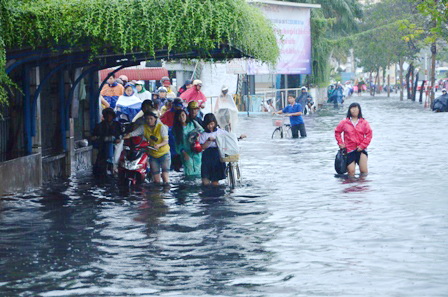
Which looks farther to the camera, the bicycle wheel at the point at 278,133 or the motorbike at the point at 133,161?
the bicycle wheel at the point at 278,133

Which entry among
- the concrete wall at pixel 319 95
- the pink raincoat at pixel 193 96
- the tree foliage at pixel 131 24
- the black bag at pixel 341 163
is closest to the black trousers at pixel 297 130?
the pink raincoat at pixel 193 96

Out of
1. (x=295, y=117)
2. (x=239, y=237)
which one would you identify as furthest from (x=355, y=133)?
(x=295, y=117)

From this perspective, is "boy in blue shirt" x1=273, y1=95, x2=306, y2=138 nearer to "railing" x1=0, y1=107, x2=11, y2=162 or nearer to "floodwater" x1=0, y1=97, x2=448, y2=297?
"floodwater" x1=0, y1=97, x2=448, y2=297

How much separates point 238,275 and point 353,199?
242 inches

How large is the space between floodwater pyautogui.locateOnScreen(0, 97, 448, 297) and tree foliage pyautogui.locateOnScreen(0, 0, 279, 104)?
7.60 ft

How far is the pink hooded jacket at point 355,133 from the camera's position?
1869 cm

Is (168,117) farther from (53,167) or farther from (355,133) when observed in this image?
(355,133)

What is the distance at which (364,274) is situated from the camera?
890cm

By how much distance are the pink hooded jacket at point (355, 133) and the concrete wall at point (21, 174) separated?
543 cm

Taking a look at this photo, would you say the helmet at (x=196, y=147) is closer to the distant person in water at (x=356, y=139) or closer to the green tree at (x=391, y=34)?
the distant person in water at (x=356, y=139)

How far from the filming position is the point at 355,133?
737 inches

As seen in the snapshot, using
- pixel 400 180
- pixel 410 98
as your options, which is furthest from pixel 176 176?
pixel 410 98

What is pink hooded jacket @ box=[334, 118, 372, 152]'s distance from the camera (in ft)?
61.3

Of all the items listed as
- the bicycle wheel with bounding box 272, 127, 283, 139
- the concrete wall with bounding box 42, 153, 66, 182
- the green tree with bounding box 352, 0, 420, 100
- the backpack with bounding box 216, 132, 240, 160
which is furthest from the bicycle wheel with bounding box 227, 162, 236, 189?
the green tree with bounding box 352, 0, 420, 100
